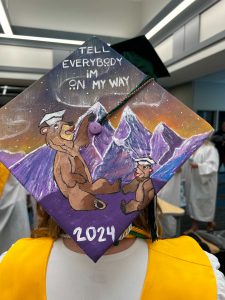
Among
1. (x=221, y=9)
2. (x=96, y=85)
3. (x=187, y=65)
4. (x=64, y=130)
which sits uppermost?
(x=221, y=9)

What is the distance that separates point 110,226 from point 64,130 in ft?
0.76

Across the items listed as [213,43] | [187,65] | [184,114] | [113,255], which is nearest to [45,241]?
[113,255]

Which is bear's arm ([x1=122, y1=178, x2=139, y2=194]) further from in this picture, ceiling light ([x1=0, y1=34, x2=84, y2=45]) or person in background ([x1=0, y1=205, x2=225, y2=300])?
ceiling light ([x1=0, y1=34, x2=84, y2=45])

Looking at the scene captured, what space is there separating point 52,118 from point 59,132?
0.04 meters

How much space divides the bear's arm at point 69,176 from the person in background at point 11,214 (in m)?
1.54

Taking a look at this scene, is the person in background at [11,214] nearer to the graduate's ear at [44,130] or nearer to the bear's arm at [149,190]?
the graduate's ear at [44,130]

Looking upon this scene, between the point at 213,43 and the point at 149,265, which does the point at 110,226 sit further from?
the point at 213,43

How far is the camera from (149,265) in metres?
0.52

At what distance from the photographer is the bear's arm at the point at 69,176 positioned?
48 centimetres

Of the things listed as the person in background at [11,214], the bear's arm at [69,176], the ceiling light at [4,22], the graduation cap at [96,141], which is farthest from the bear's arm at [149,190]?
the ceiling light at [4,22]

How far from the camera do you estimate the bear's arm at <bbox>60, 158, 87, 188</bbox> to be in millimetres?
485

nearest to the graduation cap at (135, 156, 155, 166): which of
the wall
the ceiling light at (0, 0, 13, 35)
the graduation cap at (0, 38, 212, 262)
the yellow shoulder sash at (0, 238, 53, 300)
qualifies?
the graduation cap at (0, 38, 212, 262)

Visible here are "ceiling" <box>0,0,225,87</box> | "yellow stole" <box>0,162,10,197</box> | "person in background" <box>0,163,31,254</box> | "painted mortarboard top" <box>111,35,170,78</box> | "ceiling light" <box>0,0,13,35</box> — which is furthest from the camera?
"ceiling" <box>0,0,225,87</box>

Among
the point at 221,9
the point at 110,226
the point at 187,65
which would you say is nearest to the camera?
the point at 110,226
